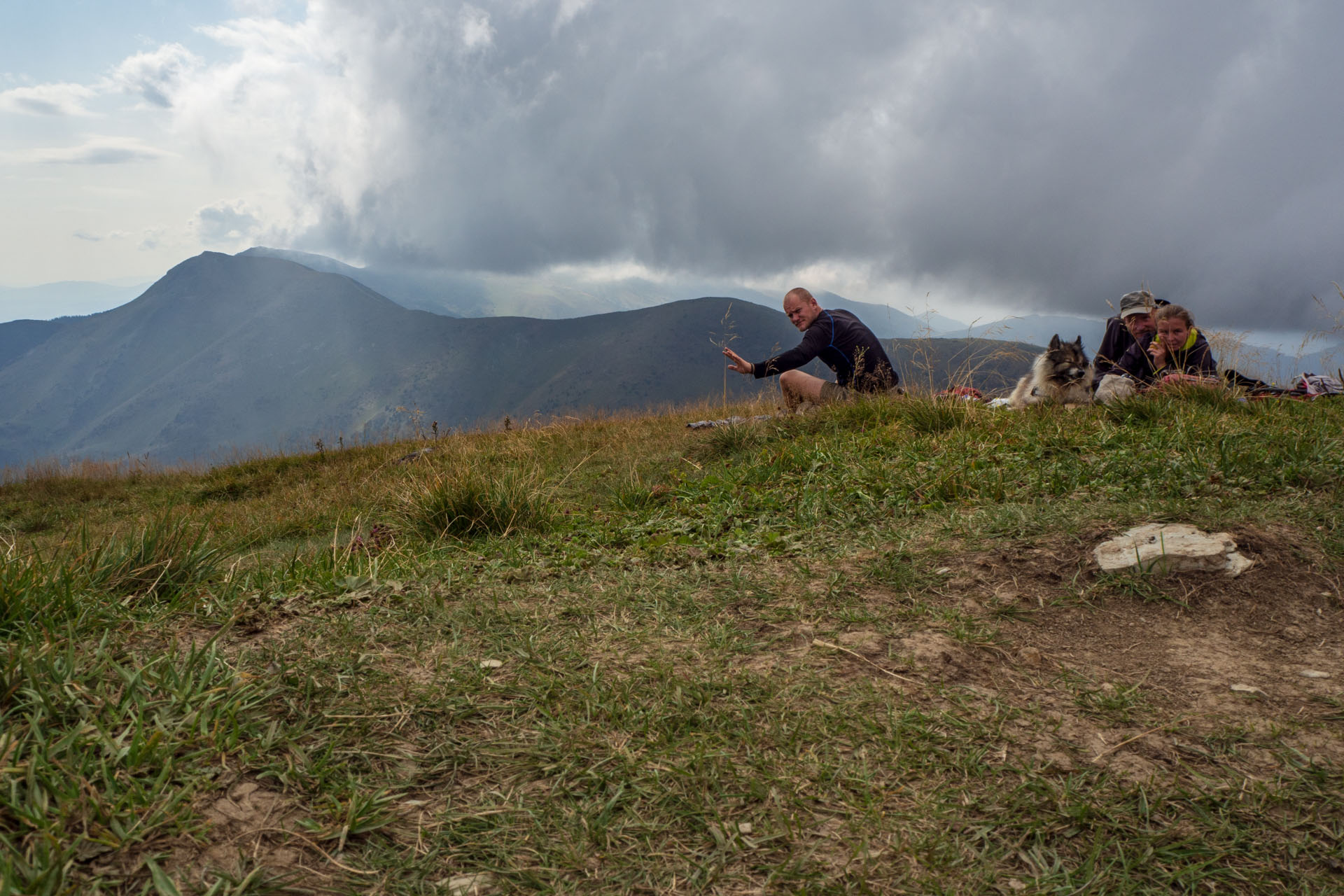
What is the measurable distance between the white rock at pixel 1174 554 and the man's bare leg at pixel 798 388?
5929 mm

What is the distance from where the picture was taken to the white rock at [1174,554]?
125 inches

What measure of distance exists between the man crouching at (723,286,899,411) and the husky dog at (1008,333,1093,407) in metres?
1.56

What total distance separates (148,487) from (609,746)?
1478cm

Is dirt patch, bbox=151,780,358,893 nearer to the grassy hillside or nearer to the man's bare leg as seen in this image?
the grassy hillside

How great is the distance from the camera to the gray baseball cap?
8422 millimetres

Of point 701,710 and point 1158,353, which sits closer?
point 701,710

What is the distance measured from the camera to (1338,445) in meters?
4.56

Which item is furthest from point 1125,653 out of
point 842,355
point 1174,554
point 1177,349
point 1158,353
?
point 1177,349

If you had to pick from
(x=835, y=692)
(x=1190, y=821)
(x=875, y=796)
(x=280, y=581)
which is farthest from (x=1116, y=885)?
(x=280, y=581)

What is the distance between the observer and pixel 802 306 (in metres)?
9.13

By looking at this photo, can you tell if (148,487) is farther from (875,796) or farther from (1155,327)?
(1155,327)

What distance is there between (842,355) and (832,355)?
13 cm

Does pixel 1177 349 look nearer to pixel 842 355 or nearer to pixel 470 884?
pixel 842 355

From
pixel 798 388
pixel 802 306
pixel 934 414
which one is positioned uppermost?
pixel 802 306
